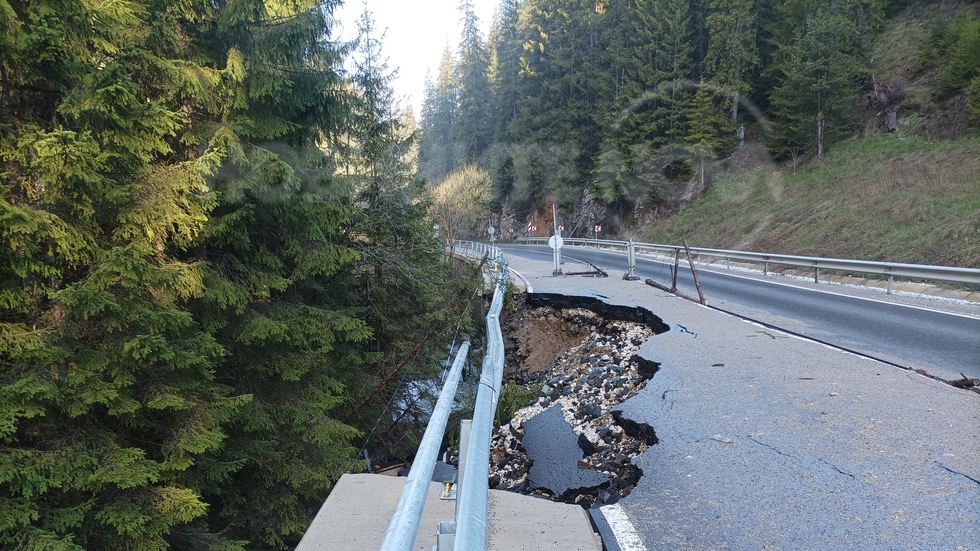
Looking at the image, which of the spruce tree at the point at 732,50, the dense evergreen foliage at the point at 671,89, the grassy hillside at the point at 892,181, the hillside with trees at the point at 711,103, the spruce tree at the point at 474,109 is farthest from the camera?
the spruce tree at the point at 474,109

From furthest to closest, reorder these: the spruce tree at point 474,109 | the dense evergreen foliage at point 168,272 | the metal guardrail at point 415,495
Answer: the spruce tree at point 474,109 < the dense evergreen foliage at point 168,272 < the metal guardrail at point 415,495

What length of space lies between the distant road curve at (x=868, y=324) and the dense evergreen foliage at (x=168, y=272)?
7.48 metres

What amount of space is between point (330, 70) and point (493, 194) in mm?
50628

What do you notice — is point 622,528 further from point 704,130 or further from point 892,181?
point 704,130

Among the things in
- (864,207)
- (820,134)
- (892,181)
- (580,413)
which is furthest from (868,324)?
(820,134)

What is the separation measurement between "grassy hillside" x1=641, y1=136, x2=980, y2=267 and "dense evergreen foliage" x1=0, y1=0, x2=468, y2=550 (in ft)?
56.8

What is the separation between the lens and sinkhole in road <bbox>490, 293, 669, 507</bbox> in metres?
4.77

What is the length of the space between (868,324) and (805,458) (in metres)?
7.10

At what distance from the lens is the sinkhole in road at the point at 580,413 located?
4.77 metres

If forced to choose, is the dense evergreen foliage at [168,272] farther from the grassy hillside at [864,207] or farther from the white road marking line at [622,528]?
the grassy hillside at [864,207]

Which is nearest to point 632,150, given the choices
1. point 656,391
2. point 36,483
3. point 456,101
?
point 656,391

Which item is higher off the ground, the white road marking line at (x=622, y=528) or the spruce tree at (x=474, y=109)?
the spruce tree at (x=474, y=109)

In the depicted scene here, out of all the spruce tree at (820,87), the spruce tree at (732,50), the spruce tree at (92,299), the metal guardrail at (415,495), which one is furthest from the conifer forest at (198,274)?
the spruce tree at (732,50)

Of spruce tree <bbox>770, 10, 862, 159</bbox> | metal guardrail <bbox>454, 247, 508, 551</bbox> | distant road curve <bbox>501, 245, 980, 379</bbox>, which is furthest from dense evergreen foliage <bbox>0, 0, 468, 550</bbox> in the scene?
spruce tree <bbox>770, 10, 862, 159</bbox>
